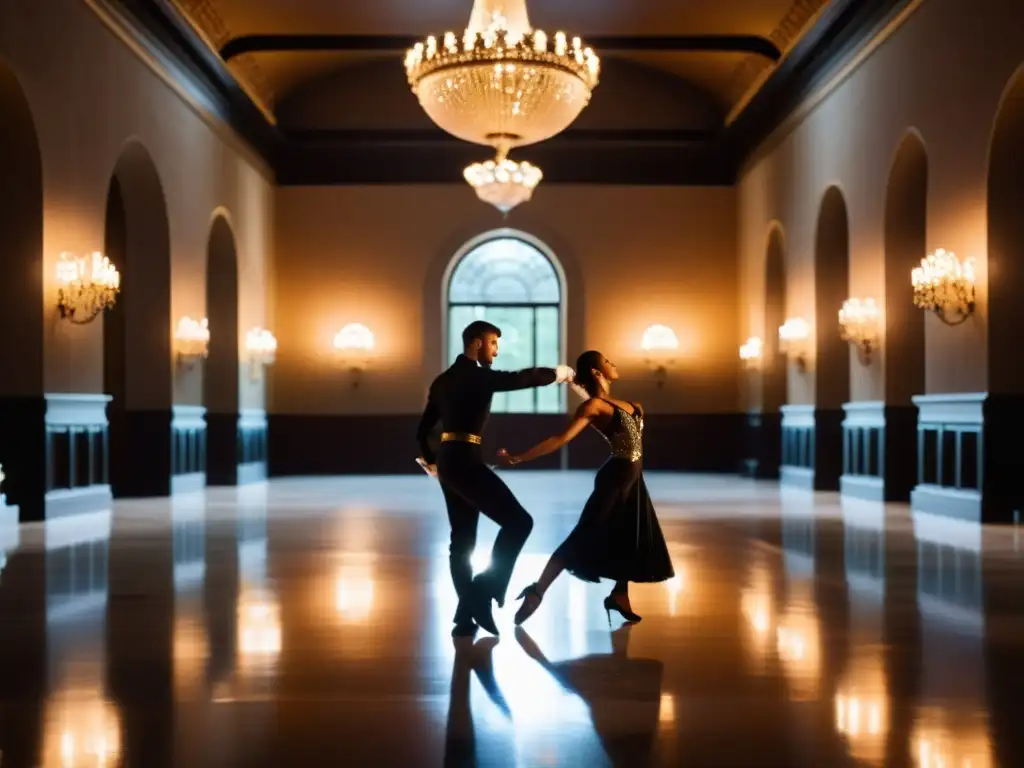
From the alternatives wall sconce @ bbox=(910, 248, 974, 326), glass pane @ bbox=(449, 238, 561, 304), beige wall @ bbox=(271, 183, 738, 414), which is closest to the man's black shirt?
wall sconce @ bbox=(910, 248, 974, 326)

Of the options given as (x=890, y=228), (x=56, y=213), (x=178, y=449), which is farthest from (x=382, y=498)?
(x=890, y=228)

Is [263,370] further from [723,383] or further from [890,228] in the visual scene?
[890,228]

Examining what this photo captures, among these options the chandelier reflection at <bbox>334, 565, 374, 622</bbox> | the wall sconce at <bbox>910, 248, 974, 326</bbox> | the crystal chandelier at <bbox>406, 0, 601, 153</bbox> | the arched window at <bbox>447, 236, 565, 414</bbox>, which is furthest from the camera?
the arched window at <bbox>447, 236, 565, 414</bbox>

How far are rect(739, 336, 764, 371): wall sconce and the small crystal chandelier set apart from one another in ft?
16.7

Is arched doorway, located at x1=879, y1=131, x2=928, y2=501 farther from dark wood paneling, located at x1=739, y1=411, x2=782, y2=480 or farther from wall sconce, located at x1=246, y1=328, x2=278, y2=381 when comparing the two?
wall sconce, located at x1=246, y1=328, x2=278, y2=381

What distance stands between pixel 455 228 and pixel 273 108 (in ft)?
12.2

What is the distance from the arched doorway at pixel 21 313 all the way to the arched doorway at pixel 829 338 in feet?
32.9

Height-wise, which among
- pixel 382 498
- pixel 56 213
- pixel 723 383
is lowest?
pixel 382 498

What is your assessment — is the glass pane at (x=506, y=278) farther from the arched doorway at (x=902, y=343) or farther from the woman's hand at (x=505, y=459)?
the woman's hand at (x=505, y=459)

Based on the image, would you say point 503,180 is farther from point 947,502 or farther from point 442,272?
Answer: point 947,502

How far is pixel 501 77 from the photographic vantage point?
13.9 metres

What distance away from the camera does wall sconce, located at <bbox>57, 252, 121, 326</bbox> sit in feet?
39.7

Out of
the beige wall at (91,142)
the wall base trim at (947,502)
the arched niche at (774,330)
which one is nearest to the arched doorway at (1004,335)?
the wall base trim at (947,502)

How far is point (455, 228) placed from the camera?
2267 cm
